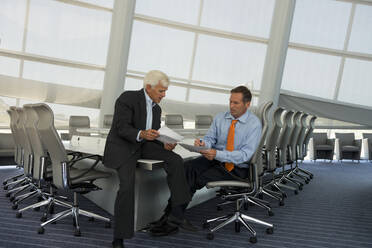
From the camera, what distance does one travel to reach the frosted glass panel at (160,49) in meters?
9.22

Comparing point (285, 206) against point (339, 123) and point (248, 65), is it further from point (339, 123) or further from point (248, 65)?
point (339, 123)

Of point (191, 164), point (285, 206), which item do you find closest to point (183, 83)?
point (285, 206)

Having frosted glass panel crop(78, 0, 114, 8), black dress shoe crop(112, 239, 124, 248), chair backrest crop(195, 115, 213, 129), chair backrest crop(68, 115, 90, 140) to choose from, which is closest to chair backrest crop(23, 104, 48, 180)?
black dress shoe crop(112, 239, 124, 248)

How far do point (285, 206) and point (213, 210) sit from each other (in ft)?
3.36

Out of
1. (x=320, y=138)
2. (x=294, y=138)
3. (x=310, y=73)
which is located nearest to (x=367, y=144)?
(x=320, y=138)

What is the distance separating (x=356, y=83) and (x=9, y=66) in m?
8.79

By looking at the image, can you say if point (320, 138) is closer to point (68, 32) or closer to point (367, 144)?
point (367, 144)

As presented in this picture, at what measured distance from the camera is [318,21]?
1045 cm

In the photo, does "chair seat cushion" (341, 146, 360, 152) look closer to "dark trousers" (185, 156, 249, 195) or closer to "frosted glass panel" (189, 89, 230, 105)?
"frosted glass panel" (189, 89, 230, 105)

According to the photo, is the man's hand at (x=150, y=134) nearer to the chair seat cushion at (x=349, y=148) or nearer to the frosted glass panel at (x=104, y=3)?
the frosted glass panel at (x=104, y=3)

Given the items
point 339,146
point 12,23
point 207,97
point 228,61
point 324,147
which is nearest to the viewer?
point 12,23

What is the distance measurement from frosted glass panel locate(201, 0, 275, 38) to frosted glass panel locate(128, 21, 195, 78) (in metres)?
0.71

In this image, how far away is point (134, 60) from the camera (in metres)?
9.23

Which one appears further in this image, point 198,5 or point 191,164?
point 198,5
